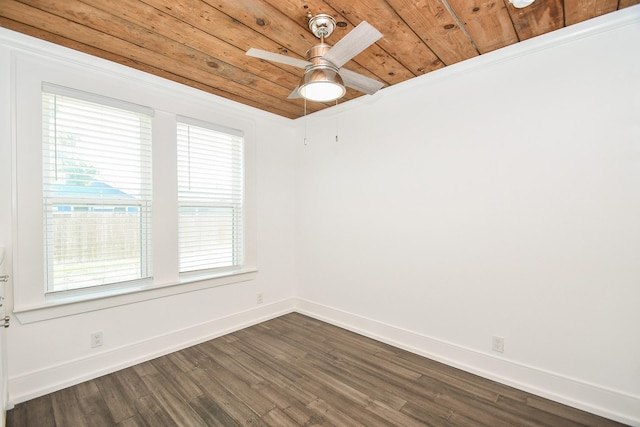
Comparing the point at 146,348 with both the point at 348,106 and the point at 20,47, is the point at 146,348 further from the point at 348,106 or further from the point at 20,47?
the point at 348,106

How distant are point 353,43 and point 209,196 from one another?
90.1 inches

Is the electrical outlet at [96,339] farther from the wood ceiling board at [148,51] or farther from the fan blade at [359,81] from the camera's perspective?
the fan blade at [359,81]

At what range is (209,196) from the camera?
129 inches

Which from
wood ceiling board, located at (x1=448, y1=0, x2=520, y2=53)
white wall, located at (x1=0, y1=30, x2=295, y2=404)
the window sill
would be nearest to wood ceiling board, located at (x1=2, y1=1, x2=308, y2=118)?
white wall, located at (x1=0, y1=30, x2=295, y2=404)

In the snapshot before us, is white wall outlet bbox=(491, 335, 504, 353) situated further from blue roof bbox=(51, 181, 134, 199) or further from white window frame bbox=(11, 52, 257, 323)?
blue roof bbox=(51, 181, 134, 199)

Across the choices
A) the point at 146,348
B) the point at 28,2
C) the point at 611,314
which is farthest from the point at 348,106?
the point at 146,348

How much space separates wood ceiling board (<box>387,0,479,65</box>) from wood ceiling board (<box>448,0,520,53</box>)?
5 cm

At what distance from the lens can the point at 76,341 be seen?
237 cm

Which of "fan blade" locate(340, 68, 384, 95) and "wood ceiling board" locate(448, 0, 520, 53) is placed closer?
"wood ceiling board" locate(448, 0, 520, 53)

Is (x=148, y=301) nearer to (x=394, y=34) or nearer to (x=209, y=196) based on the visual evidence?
(x=209, y=196)

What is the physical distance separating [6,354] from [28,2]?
7.56 feet

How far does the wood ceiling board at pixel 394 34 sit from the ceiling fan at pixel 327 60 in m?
0.15

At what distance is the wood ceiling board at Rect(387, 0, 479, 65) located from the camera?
1834 millimetres

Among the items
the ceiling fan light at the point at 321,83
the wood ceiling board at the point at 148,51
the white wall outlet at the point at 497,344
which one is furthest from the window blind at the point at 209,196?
the white wall outlet at the point at 497,344
